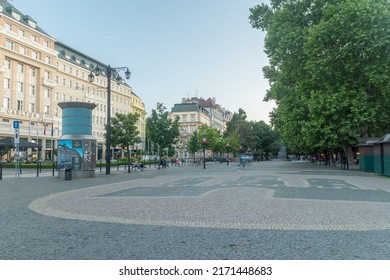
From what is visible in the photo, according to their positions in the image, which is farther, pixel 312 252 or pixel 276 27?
pixel 276 27

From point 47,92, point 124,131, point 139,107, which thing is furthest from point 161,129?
point 139,107

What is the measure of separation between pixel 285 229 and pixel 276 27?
2785cm

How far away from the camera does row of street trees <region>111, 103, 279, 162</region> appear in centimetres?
4097

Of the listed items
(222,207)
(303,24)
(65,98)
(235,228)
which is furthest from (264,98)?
(65,98)

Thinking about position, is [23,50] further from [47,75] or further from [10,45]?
[47,75]

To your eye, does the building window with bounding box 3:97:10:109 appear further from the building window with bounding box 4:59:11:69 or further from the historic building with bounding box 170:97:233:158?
the historic building with bounding box 170:97:233:158

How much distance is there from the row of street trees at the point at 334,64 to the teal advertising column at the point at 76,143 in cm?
1683

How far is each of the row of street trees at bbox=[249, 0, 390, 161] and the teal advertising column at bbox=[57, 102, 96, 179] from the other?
16826 millimetres

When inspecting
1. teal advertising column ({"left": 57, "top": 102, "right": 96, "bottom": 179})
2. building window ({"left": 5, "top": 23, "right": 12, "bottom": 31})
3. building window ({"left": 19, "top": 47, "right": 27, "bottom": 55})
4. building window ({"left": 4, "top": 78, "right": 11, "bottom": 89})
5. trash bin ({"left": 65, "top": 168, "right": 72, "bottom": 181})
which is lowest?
trash bin ({"left": 65, "top": 168, "right": 72, "bottom": 181})

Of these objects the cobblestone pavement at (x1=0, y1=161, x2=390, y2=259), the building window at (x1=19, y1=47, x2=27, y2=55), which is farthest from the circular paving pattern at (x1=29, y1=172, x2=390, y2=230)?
the building window at (x1=19, y1=47, x2=27, y2=55)

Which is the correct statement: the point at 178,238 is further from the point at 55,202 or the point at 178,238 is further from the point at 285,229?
the point at 55,202

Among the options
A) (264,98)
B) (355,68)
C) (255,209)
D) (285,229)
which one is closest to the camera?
(285,229)

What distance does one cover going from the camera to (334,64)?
29734mm

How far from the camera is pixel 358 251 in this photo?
17.9 ft
